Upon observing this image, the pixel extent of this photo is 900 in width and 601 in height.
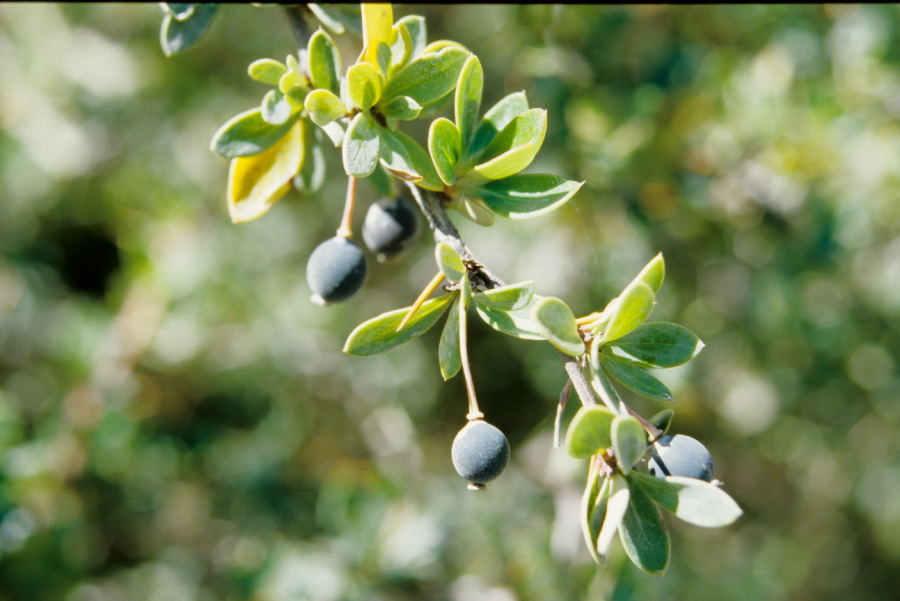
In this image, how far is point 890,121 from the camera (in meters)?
2.17

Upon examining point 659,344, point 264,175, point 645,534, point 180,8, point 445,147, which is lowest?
point 645,534

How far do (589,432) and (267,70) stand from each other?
62 cm

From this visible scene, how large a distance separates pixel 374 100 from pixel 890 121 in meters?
1.89

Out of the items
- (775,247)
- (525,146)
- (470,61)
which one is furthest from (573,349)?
(775,247)

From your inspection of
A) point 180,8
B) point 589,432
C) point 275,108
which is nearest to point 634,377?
point 589,432

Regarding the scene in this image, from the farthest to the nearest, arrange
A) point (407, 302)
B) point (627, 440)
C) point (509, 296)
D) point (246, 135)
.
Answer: point (407, 302) → point (246, 135) → point (509, 296) → point (627, 440)

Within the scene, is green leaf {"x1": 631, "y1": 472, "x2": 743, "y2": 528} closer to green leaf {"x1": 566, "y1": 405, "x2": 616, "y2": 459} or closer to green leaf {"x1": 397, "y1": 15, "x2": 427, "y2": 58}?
green leaf {"x1": 566, "y1": 405, "x2": 616, "y2": 459}

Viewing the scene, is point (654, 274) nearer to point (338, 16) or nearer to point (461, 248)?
point (461, 248)

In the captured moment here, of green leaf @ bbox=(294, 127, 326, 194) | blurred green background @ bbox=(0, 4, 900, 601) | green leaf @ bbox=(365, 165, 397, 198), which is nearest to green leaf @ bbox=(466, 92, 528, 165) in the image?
green leaf @ bbox=(365, 165, 397, 198)

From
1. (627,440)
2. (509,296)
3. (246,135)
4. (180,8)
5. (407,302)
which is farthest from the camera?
(407,302)

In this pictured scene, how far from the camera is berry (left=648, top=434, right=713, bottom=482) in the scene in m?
0.82

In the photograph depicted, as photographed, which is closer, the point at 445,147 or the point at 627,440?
the point at 627,440

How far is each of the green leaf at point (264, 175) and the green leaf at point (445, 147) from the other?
0.31m

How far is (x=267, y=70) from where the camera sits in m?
0.98
